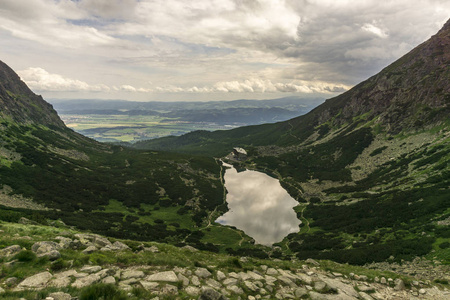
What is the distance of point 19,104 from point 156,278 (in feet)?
668

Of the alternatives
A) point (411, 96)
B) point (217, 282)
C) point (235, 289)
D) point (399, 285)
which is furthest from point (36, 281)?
point (411, 96)

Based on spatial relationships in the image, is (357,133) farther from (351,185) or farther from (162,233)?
(162,233)

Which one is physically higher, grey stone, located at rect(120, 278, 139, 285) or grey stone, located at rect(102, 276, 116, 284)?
grey stone, located at rect(102, 276, 116, 284)

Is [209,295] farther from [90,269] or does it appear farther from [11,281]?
[11,281]

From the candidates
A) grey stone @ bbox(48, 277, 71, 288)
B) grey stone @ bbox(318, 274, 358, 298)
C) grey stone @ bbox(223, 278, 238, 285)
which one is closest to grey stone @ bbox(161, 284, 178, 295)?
grey stone @ bbox(223, 278, 238, 285)

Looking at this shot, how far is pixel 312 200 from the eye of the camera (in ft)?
313

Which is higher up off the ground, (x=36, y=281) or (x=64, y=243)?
(x=36, y=281)

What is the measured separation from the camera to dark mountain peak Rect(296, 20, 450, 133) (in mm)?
113750

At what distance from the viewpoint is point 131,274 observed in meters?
14.0

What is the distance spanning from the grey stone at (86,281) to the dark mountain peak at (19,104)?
532ft

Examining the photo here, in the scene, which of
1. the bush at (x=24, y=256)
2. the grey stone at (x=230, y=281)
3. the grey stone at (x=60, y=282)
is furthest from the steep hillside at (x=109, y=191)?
the grey stone at (x=230, y=281)

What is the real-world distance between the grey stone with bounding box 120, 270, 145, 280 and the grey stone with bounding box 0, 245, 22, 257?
757 cm

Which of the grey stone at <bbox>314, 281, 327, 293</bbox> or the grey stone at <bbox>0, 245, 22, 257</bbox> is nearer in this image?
the grey stone at <bbox>0, 245, 22, 257</bbox>

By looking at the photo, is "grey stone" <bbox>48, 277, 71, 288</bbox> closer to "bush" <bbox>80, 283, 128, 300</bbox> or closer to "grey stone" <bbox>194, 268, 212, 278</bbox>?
"bush" <bbox>80, 283, 128, 300</bbox>
